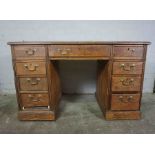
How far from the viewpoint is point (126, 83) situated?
158 cm

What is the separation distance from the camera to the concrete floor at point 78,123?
1.51 metres

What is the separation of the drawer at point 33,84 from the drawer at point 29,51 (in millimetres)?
233

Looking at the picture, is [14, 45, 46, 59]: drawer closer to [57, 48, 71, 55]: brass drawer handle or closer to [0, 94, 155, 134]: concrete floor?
[57, 48, 71, 55]: brass drawer handle

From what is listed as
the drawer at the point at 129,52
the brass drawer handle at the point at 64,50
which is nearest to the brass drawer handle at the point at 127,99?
the drawer at the point at 129,52

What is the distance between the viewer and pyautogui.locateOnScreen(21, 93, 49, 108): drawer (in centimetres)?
161

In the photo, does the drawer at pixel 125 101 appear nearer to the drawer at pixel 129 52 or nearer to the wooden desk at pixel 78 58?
the wooden desk at pixel 78 58

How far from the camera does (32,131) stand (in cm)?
150

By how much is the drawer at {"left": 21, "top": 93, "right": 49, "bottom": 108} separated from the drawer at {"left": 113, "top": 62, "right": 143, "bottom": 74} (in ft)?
2.63

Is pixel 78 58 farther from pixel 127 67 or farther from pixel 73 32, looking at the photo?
pixel 73 32

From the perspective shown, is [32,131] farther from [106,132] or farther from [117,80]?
[117,80]

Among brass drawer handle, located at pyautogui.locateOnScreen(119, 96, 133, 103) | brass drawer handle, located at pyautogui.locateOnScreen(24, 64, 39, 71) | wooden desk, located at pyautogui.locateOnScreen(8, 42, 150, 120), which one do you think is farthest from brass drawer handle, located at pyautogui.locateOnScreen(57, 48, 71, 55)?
brass drawer handle, located at pyautogui.locateOnScreen(119, 96, 133, 103)

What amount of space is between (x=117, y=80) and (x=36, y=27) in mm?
1416

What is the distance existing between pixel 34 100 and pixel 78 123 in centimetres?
54
